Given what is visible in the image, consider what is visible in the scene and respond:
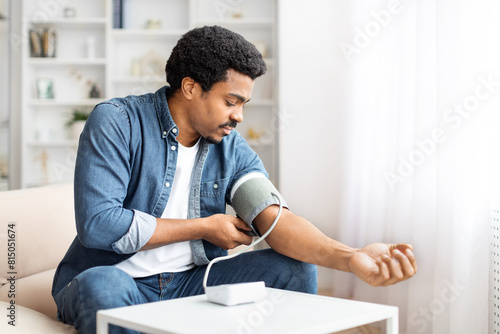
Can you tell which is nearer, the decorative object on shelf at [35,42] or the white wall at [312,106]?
the white wall at [312,106]

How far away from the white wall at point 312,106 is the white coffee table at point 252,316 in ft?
8.06

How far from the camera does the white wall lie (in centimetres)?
350

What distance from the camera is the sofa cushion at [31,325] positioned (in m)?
1.18

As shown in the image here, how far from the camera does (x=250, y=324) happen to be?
879 millimetres

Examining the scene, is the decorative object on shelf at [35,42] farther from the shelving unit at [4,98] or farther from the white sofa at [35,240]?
the white sofa at [35,240]

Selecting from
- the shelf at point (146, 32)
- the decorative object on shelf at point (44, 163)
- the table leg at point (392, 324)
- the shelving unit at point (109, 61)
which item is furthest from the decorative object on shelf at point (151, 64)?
the table leg at point (392, 324)

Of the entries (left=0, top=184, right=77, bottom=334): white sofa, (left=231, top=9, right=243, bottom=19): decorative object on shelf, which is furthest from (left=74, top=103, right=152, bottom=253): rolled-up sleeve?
(left=231, top=9, right=243, bottom=19): decorative object on shelf

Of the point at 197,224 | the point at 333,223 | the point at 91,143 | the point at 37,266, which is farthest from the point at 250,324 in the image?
the point at 333,223

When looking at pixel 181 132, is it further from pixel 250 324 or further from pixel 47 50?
pixel 47 50

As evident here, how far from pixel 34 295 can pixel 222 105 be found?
2.47ft

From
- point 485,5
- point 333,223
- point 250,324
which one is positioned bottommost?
point 333,223

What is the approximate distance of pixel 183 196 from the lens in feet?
4.77

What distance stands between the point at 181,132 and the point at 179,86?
126mm

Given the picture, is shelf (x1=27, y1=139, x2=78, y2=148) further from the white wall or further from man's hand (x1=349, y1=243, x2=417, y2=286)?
man's hand (x1=349, y1=243, x2=417, y2=286)
